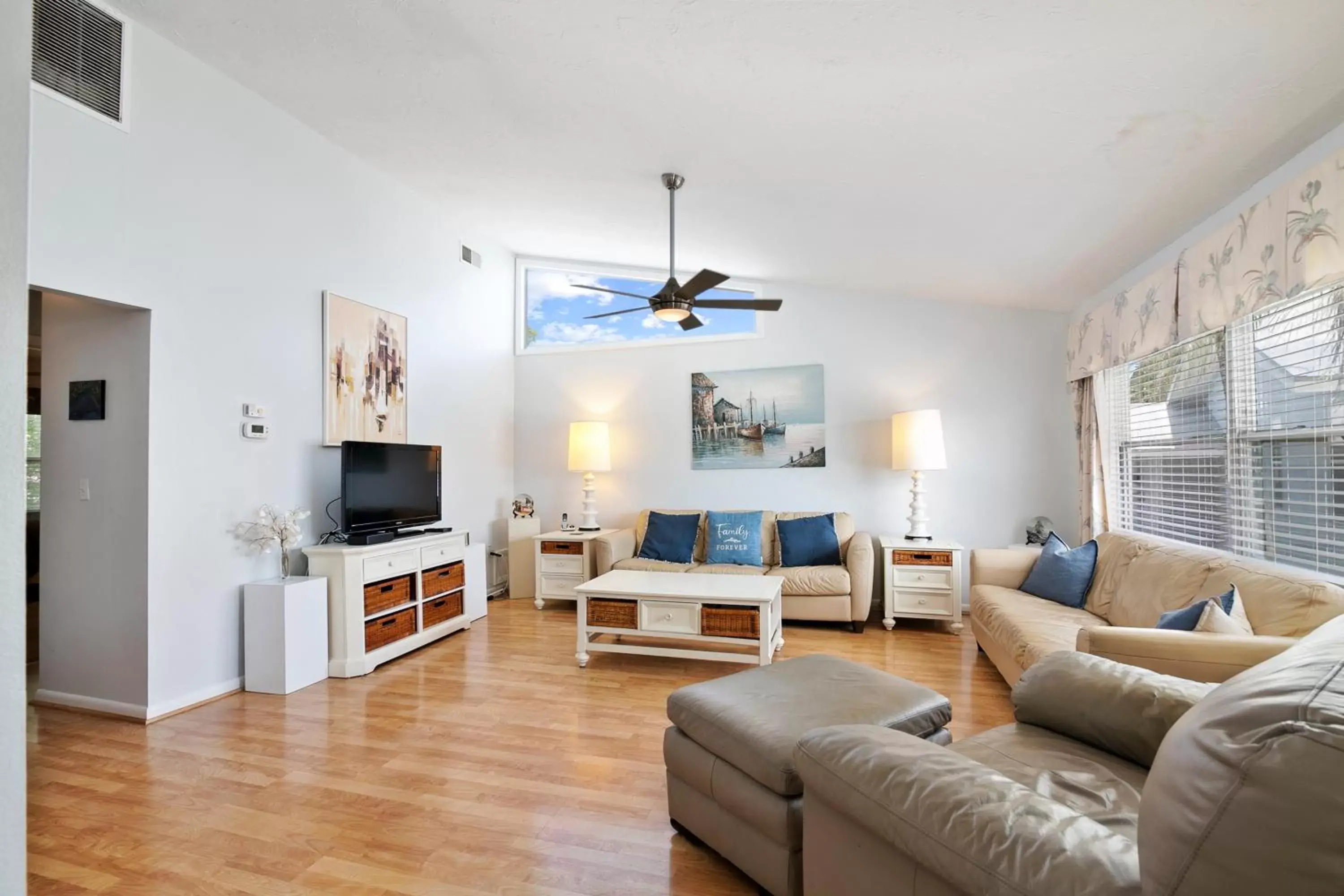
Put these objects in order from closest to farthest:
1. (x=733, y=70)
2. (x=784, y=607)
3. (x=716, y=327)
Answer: (x=733, y=70), (x=784, y=607), (x=716, y=327)

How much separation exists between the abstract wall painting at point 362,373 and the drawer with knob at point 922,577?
382 centimetres

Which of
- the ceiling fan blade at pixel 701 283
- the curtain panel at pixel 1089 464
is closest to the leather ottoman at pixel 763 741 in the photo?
the ceiling fan blade at pixel 701 283

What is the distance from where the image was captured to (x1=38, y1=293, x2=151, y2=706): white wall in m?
2.96

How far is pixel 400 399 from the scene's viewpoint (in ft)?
15.1

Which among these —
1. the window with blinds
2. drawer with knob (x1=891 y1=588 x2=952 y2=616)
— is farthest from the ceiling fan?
drawer with knob (x1=891 y1=588 x2=952 y2=616)

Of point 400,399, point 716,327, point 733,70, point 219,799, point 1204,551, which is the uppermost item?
point 733,70

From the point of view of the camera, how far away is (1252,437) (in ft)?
8.84

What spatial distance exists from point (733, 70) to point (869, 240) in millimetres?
1848

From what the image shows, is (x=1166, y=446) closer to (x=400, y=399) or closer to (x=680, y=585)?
(x=680, y=585)

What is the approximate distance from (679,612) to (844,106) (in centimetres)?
262

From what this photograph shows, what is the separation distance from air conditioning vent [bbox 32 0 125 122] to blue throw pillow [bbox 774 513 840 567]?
180 inches

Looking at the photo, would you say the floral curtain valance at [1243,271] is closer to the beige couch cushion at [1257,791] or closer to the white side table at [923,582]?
the white side table at [923,582]

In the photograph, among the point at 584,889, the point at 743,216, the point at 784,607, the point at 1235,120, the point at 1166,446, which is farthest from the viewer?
the point at 784,607

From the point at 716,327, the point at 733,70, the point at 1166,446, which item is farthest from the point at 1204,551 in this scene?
the point at 716,327
